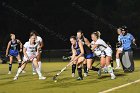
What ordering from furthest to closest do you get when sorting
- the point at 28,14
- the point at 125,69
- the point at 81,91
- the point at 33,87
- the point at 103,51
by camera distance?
the point at 28,14 < the point at 125,69 < the point at 103,51 < the point at 33,87 < the point at 81,91

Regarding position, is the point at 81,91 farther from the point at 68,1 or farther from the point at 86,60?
the point at 68,1

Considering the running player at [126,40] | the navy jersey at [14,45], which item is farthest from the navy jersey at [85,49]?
the navy jersey at [14,45]

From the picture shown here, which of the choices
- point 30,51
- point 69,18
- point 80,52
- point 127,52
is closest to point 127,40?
point 127,52

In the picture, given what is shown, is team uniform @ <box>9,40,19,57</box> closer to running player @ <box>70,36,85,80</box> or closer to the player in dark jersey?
the player in dark jersey

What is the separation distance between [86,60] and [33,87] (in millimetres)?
4563

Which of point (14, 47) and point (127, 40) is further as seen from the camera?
point (14, 47)

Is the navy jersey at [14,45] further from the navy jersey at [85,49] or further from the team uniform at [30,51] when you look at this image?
the navy jersey at [85,49]

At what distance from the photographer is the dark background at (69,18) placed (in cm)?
5234

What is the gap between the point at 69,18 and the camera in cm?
5434

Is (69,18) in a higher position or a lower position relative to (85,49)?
higher

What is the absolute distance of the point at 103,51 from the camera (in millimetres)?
18344

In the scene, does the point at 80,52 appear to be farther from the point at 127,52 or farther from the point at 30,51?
the point at 127,52

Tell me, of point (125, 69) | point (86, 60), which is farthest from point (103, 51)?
point (125, 69)

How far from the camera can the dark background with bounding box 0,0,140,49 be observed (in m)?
52.3
